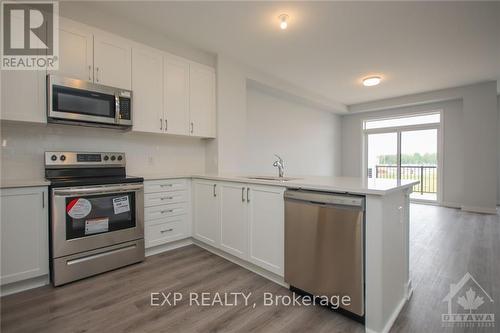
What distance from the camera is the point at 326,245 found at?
1.70 meters

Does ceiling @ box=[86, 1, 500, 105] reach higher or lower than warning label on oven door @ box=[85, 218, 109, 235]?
higher

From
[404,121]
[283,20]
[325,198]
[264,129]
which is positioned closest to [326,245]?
[325,198]

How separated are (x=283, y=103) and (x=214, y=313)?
4.66 m

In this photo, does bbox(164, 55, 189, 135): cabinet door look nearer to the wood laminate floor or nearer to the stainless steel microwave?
the stainless steel microwave

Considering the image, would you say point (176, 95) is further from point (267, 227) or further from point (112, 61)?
point (267, 227)

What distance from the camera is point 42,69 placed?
2178 mm

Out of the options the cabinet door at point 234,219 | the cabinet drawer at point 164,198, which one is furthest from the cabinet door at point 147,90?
the cabinet door at point 234,219

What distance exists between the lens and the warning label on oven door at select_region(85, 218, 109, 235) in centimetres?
223

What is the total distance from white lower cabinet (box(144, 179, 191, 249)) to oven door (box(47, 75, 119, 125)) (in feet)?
2.75

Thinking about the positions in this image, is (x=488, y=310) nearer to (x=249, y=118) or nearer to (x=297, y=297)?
(x=297, y=297)

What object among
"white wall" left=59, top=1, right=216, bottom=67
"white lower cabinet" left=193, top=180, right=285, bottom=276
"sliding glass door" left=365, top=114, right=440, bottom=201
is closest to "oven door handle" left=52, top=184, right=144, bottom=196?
"white lower cabinet" left=193, top=180, right=285, bottom=276

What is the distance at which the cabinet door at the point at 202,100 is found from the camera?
330cm
